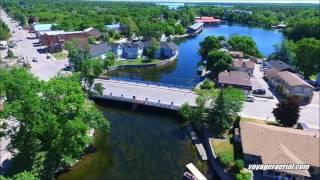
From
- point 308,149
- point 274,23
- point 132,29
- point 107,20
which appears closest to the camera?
point 308,149

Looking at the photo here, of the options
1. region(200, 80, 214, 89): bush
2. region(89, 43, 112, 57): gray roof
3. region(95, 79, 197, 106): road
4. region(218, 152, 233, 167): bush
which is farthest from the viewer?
region(89, 43, 112, 57): gray roof

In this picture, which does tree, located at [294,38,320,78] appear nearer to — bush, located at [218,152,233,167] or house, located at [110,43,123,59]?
bush, located at [218,152,233,167]

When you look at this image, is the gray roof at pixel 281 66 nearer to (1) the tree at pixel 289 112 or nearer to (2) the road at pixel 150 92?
(2) the road at pixel 150 92

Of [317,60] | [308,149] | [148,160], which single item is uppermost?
[308,149]

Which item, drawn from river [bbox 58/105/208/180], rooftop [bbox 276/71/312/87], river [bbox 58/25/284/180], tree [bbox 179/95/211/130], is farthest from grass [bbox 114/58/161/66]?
tree [bbox 179/95/211/130]

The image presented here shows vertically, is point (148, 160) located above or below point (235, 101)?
below

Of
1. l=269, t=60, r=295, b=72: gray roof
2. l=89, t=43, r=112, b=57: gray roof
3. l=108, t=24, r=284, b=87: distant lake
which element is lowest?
l=108, t=24, r=284, b=87: distant lake

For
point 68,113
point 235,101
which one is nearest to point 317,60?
point 235,101

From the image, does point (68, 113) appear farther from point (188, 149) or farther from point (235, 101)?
point (235, 101)
